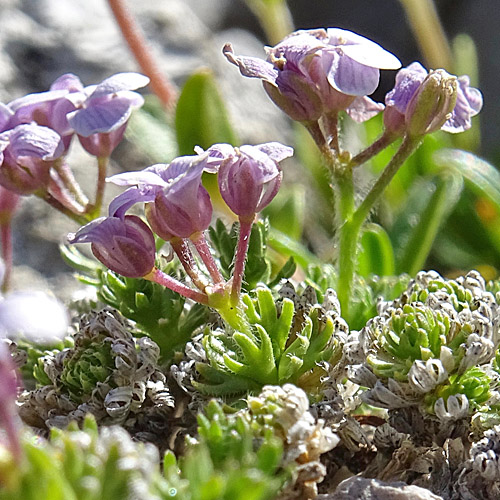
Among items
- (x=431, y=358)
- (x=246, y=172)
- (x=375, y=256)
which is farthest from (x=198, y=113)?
(x=431, y=358)

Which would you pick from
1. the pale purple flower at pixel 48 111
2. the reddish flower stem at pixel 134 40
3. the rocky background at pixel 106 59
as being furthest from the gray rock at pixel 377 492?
the reddish flower stem at pixel 134 40

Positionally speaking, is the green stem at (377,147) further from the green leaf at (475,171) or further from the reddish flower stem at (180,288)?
the green leaf at (475,171)

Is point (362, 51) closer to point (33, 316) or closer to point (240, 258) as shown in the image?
point (240, 258)

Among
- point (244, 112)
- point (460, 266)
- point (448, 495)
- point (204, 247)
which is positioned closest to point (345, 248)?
point (204, 247)

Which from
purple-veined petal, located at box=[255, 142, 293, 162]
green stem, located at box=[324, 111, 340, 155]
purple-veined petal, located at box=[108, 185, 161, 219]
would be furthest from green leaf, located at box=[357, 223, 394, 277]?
purple-veined petal, located at box=[108, 185, 161, 219]

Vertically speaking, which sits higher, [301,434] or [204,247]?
[204,247]

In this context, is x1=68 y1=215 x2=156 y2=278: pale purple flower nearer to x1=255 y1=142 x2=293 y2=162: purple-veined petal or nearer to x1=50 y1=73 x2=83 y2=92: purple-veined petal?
x1=255 y1=142 x2=293 y2=162: purple-veined petal

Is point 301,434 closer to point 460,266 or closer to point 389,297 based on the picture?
point 389,297
